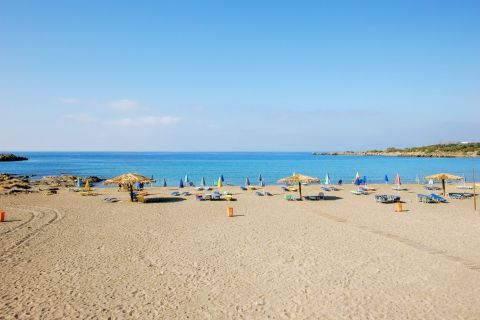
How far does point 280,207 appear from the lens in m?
22.1

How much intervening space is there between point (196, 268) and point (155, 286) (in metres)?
1.68

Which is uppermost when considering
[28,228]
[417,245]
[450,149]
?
[450,149]

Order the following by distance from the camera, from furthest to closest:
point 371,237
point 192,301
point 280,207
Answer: point 280,207 < point 371,237 < point 192,301

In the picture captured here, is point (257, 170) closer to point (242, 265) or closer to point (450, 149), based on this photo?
point (242, 265)

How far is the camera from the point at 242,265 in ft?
36.0

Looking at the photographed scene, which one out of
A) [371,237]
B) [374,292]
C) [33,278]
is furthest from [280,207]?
[33,278]

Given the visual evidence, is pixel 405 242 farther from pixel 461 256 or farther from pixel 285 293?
pixel 285 293

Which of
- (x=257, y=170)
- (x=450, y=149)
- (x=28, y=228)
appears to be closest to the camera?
(x=28, y=228)

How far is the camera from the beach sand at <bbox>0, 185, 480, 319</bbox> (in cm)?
808

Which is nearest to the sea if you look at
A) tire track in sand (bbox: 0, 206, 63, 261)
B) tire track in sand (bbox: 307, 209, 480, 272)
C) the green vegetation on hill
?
tire track in sand (bbox: 0, 206, 63, 261)

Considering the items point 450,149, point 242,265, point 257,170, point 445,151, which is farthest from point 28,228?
point 450,149

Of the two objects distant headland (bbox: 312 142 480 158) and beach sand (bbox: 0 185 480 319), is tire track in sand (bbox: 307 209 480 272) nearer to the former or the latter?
beach sand (bbox: 0 185 480 319)

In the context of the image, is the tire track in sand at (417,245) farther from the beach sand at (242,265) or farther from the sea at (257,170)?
the sea at (257,170)

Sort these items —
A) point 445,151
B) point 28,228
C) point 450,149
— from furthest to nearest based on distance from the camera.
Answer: point 450,149, point 445,151, point 28,228
